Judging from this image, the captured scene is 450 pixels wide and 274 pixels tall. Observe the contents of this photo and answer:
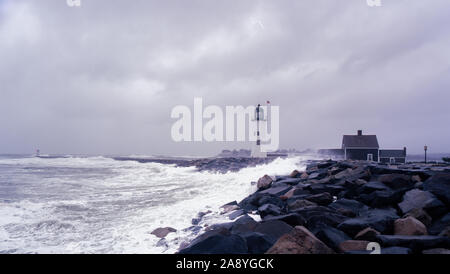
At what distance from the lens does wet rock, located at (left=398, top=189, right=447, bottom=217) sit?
400 centimetres

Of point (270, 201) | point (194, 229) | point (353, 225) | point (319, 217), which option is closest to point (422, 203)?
point (353, 225)

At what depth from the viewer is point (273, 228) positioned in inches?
152

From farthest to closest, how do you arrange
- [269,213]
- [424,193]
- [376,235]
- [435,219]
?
1. [269,213]
2. [424,193]
3. [435,219]
4. [376,235]

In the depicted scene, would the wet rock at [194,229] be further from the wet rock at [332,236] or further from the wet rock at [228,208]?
the wet rock at [332,236]

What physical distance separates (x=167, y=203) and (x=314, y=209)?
16.7 ft

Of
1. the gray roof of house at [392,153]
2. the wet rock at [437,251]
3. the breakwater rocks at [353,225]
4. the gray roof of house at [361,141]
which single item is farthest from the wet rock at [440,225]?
the gray roof of house at [392,153]

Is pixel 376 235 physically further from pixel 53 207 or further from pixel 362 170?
pixel 53 207

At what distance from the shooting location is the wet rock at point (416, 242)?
288 cm

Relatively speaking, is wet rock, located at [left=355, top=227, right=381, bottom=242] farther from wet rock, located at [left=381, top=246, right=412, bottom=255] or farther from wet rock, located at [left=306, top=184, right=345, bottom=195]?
wet rock, located at [left=306, top=184, right=345, bottom=195]

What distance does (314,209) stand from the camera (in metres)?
4.50

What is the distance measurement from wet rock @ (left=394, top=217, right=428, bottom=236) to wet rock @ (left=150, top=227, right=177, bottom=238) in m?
4.04

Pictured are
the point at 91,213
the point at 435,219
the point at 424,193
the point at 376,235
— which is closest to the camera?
the point at 376,235

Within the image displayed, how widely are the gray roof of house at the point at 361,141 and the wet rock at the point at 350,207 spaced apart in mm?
27116
